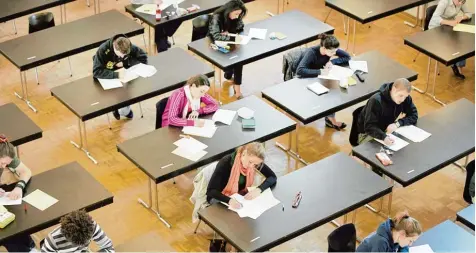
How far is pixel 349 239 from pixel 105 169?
3183mm

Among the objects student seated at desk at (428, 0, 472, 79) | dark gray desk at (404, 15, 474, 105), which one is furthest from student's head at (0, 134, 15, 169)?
student seated at desk at (428, 0, 472, 79)

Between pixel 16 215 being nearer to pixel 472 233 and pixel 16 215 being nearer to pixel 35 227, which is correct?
pixel 35 227

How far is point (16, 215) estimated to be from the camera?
7.12m

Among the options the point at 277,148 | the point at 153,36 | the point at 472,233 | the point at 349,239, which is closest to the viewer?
the point at 349,239

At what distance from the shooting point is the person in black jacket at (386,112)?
8258 mm

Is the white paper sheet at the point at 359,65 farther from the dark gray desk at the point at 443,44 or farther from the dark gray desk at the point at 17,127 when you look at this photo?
the dark gray desk at the point at 17,127

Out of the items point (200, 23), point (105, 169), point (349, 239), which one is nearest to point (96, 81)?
point (105, 169)

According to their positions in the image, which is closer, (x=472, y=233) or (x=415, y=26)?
(x=472, y=233)

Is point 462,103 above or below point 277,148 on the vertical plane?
above

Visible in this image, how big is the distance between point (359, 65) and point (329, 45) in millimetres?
498

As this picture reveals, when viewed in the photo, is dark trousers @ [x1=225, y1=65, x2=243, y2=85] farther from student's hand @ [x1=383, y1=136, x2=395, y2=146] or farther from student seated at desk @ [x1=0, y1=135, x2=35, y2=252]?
student seated at desk @ [x1=0, y1=135, x2=35, y2=252]

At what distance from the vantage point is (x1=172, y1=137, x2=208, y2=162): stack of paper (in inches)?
313

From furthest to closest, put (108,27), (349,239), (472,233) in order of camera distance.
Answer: (108,27) < (472,233) < (349,239)

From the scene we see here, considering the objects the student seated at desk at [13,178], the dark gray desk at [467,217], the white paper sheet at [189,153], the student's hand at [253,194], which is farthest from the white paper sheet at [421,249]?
the student seated at desk at [13,178]
